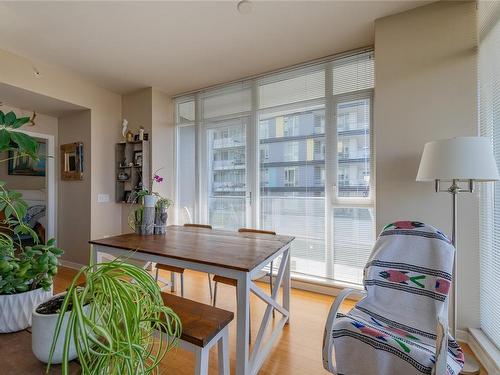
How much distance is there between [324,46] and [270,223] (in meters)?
2.20

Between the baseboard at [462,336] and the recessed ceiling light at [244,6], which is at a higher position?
the recessed ceiling light at [244,6]

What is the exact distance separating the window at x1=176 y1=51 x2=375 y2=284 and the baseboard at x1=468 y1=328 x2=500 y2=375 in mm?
995

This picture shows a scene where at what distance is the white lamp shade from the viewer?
1456mm

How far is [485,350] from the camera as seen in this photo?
1.66m

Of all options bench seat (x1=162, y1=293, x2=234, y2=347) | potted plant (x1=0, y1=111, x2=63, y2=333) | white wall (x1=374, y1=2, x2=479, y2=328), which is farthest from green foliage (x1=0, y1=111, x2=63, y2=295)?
white wall (x1=374, y1=2, x2=479, y2=328)

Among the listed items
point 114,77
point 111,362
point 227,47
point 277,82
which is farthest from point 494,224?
point 114,77

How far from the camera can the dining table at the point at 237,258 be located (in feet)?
4.34

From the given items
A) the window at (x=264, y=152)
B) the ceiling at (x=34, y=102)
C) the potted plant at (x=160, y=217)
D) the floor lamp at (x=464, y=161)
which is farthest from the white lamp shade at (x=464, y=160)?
the ceiling at (x=34, y=102)

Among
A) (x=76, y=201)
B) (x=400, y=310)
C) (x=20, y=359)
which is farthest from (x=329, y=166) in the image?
(x=76, y=201)

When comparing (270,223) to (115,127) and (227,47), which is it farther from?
(115,127)

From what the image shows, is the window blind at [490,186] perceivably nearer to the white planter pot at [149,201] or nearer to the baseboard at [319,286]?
the baseboard at [319,286]

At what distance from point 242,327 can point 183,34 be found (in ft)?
8.77

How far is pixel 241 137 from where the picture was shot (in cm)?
345

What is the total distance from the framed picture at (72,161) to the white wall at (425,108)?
4.01 meters
